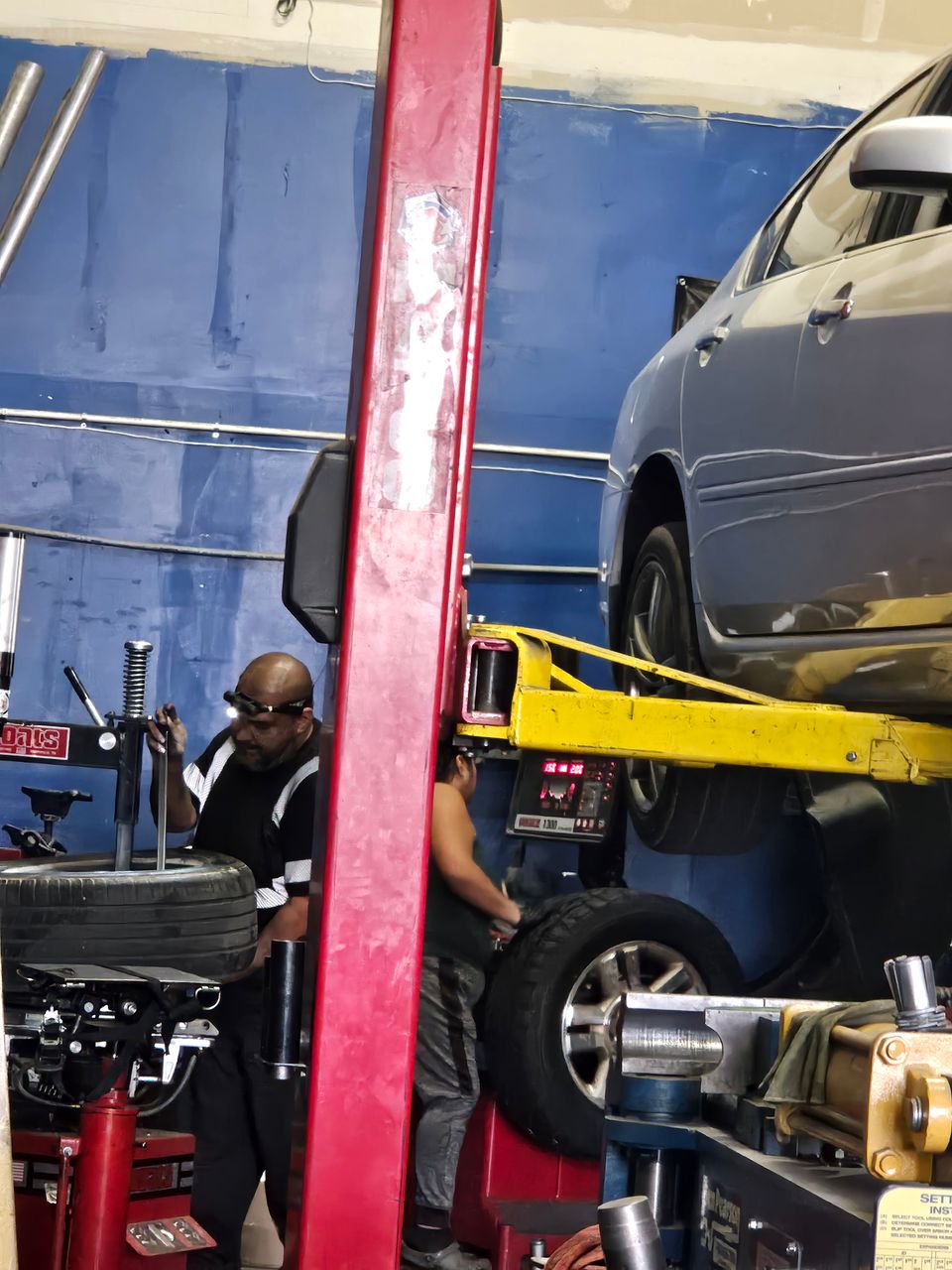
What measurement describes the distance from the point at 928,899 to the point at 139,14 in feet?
14.2

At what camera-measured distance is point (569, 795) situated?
149 inches

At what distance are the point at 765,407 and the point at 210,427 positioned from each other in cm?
301

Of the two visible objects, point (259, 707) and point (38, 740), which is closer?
point (38, 740)

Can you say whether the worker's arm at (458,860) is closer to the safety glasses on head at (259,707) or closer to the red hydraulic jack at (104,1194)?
the safety glasses on head at (259,707)

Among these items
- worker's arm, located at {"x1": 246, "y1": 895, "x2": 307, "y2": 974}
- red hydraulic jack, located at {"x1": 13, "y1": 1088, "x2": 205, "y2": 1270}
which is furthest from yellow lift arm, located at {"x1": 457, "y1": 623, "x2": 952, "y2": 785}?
worker's arm, located at {"x1": 246, "y1": 895, "x2": 307, "y2": 974}

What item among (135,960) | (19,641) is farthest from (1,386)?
(135,960)

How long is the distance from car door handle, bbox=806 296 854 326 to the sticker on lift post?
6.39 feet

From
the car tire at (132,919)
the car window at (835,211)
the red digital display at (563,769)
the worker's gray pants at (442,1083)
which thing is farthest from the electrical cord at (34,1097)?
the car window at (835,211)

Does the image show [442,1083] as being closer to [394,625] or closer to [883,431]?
[883,431]

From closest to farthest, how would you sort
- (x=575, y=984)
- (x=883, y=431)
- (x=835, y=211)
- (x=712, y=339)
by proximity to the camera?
1. (x=883, y=431)
2. (x=835, y=211)
3. (x=712, y=339)
4. (x=575, y=984)

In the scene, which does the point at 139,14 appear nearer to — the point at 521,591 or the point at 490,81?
the point at 521,591

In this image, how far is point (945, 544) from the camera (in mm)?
2424

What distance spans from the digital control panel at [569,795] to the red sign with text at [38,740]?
4.10 ft

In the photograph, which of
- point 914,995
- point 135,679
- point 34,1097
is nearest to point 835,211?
point 135,679
